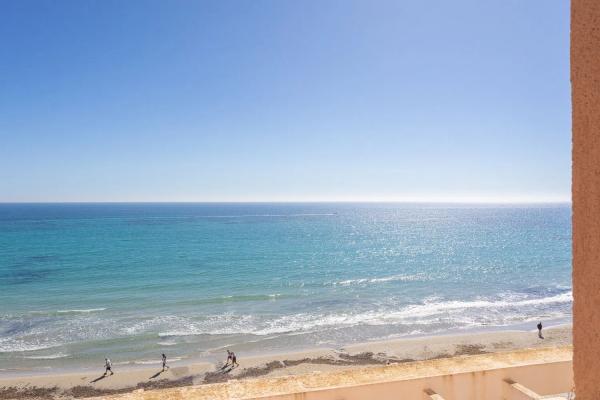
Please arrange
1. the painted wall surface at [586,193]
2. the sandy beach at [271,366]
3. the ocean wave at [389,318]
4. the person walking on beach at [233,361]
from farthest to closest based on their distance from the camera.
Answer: the ocean wave at [389,318]
the person walking on beach at [233,361]
the sandy beach at [271,366]
the painted wall surface at [586,193]

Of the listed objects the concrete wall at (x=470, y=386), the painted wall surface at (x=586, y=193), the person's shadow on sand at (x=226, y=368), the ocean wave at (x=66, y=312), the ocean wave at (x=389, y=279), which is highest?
the painted wall surface at (x=586, y=193)

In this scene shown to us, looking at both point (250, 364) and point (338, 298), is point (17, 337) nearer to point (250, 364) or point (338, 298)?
point (250, 364)

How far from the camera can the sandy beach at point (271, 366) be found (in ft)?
52.5

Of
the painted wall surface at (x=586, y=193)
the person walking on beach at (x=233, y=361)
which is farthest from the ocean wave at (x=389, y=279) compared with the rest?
the painted wall surface at (x=586, y=193)

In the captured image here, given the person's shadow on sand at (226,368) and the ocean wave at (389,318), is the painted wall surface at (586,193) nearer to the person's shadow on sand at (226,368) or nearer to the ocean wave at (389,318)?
the person's shadow on sand at (226,368)

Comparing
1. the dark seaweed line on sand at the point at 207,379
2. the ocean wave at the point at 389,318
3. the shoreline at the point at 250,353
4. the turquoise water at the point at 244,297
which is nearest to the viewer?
the dark seaweed line on sand at the point at 207,379

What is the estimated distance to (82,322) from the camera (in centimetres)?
2364

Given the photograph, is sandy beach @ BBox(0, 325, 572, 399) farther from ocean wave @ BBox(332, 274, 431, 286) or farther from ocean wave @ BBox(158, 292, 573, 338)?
ocean wave @ BBox(332, 274, 431, 286)

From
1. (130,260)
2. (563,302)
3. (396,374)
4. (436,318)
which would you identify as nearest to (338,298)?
(436,318)

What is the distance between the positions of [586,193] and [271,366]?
58.6ft

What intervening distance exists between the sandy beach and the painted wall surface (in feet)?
54.6

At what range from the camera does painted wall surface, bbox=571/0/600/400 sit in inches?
64.2

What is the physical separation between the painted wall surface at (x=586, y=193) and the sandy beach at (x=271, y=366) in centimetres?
1664

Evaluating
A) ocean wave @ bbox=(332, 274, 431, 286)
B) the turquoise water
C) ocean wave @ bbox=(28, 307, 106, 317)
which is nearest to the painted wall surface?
the turquoise water
